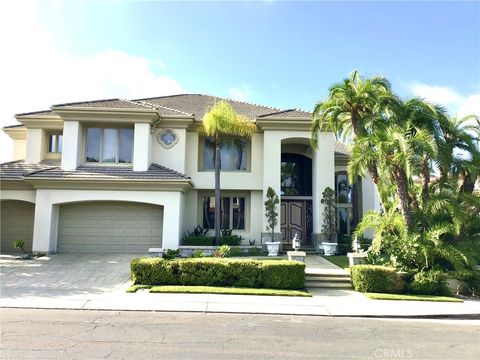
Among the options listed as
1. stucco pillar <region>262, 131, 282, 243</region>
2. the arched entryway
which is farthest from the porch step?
the arched entryway

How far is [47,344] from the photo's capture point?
640 cm

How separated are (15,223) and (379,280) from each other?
1635 cm

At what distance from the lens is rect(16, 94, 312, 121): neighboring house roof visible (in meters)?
18.7

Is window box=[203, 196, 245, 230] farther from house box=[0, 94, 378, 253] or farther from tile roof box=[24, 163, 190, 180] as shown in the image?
tile roof box=[24, 163, 190, 180]

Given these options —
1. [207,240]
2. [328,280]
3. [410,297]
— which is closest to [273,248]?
[207,240]

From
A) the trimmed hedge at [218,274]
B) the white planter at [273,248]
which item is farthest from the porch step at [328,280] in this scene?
the white planter at [273,248]

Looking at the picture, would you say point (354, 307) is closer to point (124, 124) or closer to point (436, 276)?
point (436, 276)

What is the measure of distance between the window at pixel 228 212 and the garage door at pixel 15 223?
8280 mm

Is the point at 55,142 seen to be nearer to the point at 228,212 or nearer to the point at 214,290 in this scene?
the point at 228,212

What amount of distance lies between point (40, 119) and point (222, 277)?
13.1 meters

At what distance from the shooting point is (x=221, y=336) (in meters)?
7.26

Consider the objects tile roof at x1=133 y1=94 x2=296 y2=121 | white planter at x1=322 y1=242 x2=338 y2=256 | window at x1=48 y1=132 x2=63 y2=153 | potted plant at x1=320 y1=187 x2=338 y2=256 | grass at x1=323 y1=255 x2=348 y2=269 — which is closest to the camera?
grass at x1=323 y1=255 x2=348 y2=269

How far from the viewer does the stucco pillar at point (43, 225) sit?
55.8 feet

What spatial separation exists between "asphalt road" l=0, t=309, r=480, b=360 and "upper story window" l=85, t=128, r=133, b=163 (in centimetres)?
1078
